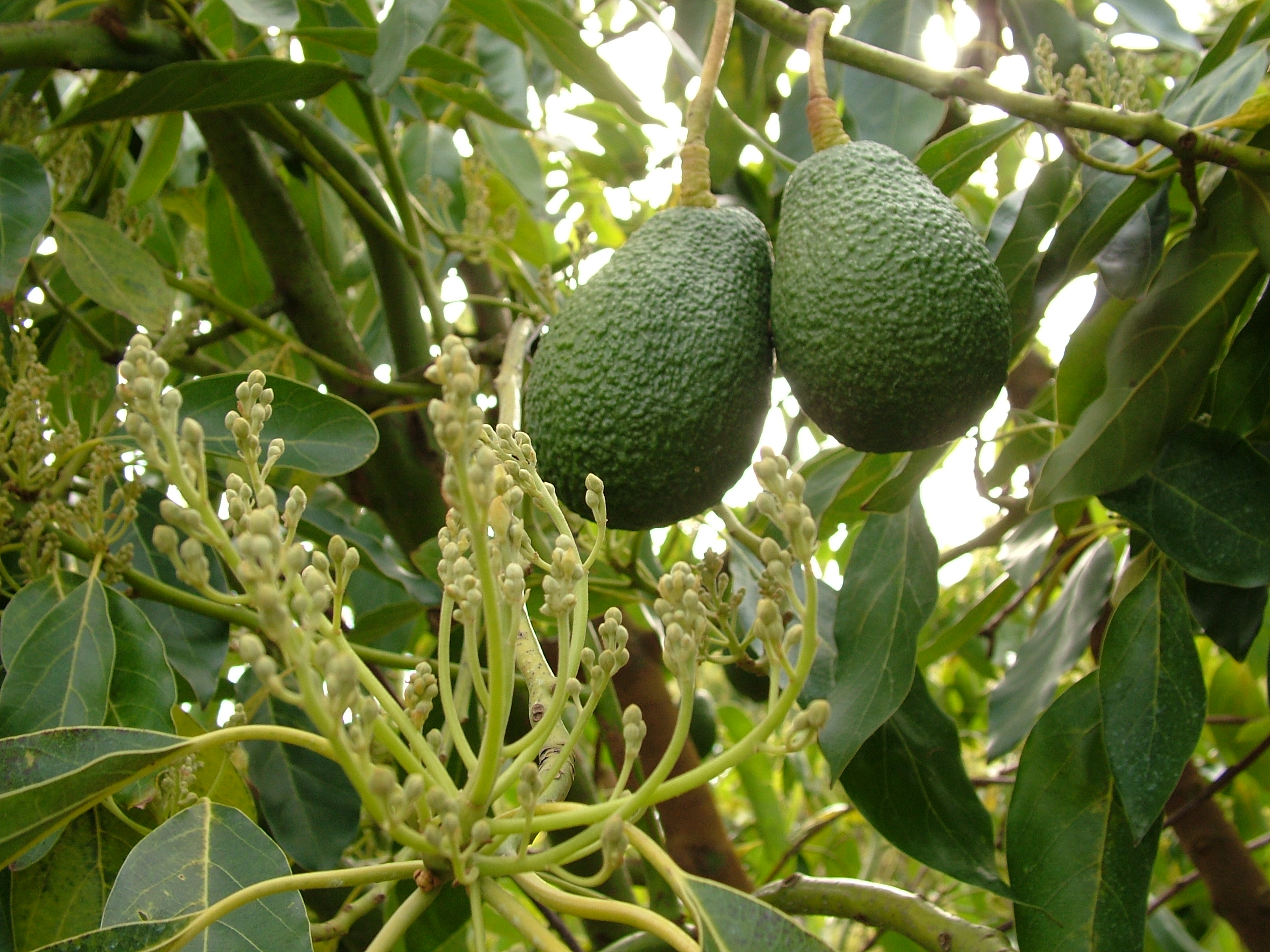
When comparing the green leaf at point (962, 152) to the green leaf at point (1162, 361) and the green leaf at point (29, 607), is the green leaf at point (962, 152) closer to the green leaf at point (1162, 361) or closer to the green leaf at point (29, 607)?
the green leaf at point (1162, 361)

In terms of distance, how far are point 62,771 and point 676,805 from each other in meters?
1.05

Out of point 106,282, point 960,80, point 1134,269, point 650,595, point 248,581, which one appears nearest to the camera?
point 248,581

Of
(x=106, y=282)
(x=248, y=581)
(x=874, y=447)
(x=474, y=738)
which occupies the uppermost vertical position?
(x=106, y=282)

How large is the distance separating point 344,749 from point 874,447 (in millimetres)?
590

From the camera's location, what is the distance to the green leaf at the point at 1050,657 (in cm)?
140

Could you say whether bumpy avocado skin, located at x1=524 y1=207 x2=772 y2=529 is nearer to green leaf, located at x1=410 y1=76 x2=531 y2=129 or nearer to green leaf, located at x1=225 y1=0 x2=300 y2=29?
green leaf, located at x1=225 y1=0 x2=300 y2=29

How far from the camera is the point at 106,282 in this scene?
3.84ft

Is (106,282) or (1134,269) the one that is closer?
(1134,269)

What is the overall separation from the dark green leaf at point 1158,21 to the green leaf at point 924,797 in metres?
1.18

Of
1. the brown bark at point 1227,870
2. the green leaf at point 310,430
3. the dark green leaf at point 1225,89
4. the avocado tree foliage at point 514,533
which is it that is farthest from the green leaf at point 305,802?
the brown bark at point 1227,870

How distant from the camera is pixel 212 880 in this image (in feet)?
2.19

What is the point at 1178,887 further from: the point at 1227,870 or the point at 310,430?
the point at 310,430

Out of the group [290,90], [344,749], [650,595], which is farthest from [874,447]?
[290,90]

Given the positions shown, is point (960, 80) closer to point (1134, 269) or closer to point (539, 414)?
point (1134, 269)
